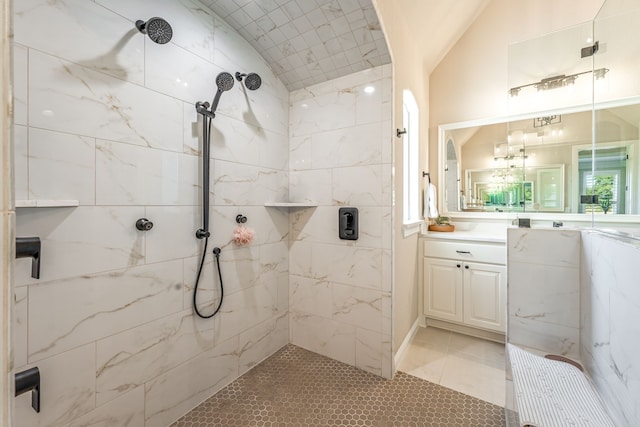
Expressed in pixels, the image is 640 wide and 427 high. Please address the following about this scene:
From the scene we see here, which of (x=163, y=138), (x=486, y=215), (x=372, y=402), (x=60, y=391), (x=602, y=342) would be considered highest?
(x=163, y=138)

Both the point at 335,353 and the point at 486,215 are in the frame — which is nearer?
the point at 335,353

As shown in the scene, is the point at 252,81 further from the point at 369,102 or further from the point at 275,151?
the point at 369,102

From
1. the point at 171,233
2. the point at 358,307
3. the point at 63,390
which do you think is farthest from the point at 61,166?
the point at 358,307

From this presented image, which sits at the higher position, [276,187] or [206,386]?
[276,187]

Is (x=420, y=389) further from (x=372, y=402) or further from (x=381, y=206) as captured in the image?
(x=381, y=206)

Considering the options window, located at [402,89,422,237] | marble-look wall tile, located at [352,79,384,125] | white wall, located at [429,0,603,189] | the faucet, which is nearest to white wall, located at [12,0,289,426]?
the faucet

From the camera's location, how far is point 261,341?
192 cm

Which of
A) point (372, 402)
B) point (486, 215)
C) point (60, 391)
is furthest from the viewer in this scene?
point (486, 215)

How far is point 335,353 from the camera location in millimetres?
1978

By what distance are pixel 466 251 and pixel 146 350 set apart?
7.83 feet

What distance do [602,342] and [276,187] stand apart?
6.39 feet

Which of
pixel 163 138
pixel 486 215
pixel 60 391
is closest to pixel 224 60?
pixel 163 138

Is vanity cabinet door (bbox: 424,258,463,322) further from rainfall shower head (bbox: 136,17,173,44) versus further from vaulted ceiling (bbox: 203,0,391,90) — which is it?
rainfall shower head (bbox: 136,17,173,44)

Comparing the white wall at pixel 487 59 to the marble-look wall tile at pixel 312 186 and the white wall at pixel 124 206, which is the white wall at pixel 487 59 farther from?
the white wall at pixel 124 206
